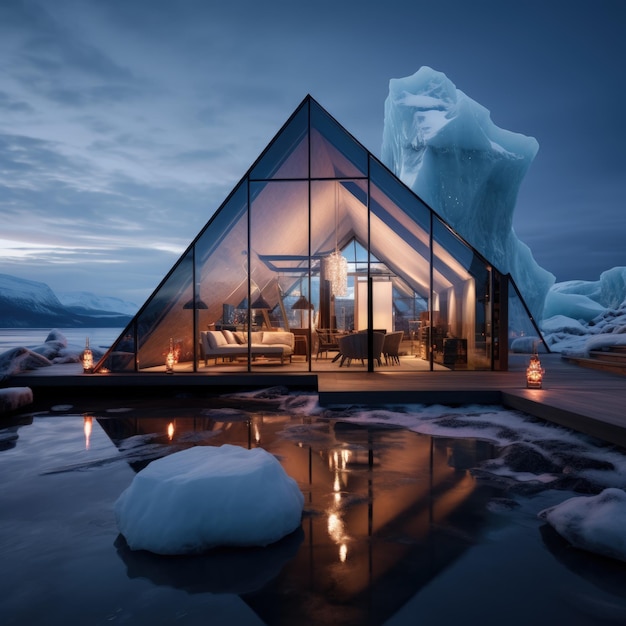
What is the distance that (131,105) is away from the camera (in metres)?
26.6

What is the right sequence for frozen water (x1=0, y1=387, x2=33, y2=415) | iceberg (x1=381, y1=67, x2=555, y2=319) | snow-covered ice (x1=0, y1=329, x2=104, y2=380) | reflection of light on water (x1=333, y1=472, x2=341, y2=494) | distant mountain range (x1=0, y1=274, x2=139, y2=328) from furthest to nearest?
distant mountain range (x1=0, y1=274, x2=139, y2=328) < iceberg (x1=381, y1=67, x2=555, y2=319) < snow-covered ice (x1=0, y1=329, x2=104, y2=380) < frozen water (x1=0, y1=387, x2=33, y2=415) < reflection of light on water (x1=333, y1=472, x2=341, y2=494)

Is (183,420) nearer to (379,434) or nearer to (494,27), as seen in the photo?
(379,434)

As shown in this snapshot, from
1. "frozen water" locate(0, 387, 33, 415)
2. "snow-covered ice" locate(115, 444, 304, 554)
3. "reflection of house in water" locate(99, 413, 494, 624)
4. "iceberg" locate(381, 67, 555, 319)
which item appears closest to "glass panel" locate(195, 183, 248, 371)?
"frozen water" locate(0, 387, 33, 415)

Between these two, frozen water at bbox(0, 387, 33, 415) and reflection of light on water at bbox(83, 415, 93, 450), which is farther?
frozen water at bbox(0, 387, 33, 415)

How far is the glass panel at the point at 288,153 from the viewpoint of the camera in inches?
353

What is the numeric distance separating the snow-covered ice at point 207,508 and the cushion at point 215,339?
6.00 meters

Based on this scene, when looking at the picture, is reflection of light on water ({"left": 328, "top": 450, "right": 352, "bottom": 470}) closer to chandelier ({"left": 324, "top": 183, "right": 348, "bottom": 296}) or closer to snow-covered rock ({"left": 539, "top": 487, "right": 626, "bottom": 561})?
snow-covered rock ({"left": 539, "top": 487, "right": 626, "bottom": 561})

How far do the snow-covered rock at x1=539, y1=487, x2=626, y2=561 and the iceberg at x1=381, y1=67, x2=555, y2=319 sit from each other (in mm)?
19880

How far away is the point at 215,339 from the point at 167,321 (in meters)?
Result: 0.93

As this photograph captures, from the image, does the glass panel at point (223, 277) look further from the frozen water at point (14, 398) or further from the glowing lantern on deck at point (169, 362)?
the frozen water at point (14, 398)

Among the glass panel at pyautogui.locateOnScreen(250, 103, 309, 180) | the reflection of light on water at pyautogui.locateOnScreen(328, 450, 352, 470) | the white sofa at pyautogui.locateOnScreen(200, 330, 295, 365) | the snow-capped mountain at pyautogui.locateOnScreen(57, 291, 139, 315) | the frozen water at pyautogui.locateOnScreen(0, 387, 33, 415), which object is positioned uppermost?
the snow-capped mountain at pyautogui.locateOnScreen(57, 291, 139, 315)

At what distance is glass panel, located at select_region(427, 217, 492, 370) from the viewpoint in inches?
352

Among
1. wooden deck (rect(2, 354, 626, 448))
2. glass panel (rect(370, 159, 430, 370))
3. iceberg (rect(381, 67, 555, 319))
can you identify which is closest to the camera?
wooden deck (rect(2, 354, 626, 448))

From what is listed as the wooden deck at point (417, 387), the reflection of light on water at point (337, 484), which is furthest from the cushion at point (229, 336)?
the reflection of light on water at point (337, 484)
